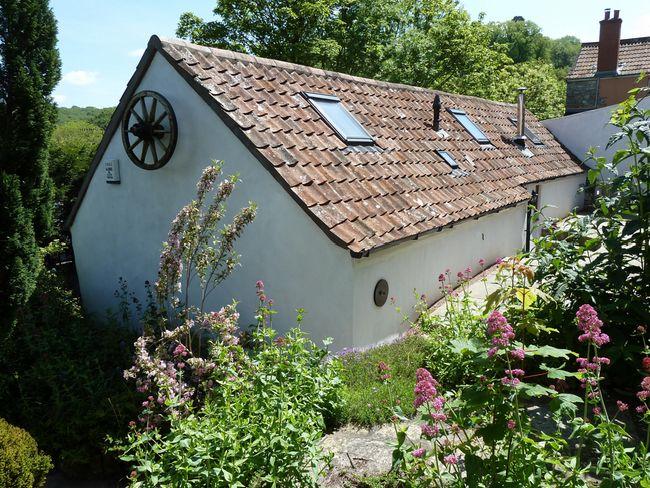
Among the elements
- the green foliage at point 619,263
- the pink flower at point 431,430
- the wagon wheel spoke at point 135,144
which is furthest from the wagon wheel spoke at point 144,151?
the pink flower at point 431,430

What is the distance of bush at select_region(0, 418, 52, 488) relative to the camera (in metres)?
4.22

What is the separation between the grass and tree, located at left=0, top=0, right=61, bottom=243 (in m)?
5.26

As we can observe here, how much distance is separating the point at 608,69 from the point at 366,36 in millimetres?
12656

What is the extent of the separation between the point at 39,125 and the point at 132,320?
11.7ft

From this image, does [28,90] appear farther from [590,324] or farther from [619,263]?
[619,263]

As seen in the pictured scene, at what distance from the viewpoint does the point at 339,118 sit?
356 inches

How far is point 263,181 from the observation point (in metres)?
6.93

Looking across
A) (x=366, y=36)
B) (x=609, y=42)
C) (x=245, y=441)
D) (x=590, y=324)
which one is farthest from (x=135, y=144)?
(x=609, y=42)

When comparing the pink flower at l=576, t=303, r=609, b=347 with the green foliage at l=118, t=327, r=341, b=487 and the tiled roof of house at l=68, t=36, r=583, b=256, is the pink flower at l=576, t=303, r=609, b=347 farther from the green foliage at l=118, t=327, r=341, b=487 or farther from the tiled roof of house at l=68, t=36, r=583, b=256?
the tiled roof of house at l=68, t=36, r=583, b=256

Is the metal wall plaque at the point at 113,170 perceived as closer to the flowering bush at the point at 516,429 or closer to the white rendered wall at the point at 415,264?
the white rendered wall at the point at 415,264

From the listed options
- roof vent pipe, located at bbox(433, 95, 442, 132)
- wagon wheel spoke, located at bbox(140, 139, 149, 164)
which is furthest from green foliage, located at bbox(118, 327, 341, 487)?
roof vent pipe, located at bbox(433, 95, 442, 132)

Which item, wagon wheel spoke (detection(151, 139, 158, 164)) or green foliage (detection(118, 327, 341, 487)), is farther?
wagon wheel spoke (detection(151, 139, 158, 164))

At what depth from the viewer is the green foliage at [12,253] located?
7047 mm

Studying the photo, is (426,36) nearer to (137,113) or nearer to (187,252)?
(137,113)
